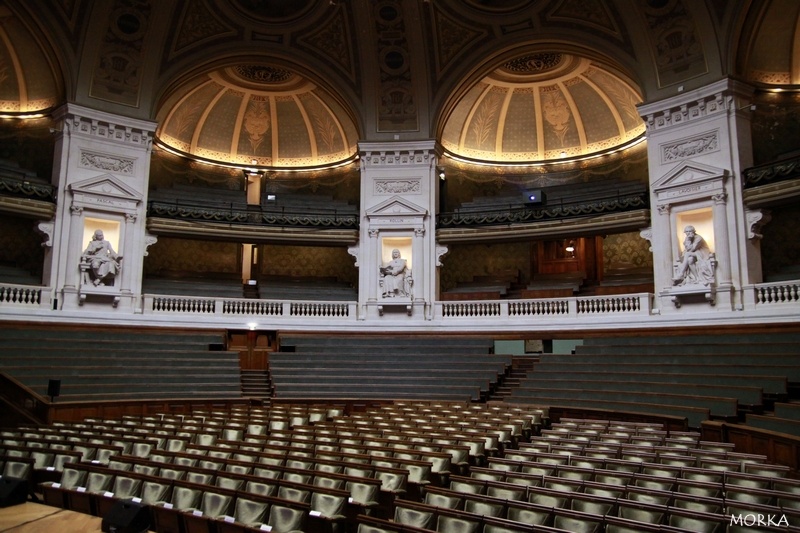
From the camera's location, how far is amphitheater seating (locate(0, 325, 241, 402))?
14.0m

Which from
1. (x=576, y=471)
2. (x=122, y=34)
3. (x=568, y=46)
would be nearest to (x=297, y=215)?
(x=122, y=34)

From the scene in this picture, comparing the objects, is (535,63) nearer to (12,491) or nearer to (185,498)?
(185,498)

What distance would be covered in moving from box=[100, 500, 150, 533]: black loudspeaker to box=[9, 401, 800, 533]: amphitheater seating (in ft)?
0.97

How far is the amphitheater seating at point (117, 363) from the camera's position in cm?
1396

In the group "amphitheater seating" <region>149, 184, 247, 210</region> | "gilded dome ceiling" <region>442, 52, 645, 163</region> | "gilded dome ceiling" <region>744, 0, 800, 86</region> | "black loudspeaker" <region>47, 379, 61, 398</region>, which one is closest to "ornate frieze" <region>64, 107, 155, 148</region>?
"amphitheater seating" <region>149, 184, 247, 210</region>

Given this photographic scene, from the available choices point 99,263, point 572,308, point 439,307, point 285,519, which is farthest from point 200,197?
point 285,519

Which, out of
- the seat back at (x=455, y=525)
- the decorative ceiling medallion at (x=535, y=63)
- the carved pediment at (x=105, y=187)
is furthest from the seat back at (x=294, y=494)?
the decorative ceiling medallion at (x=535, y=63)

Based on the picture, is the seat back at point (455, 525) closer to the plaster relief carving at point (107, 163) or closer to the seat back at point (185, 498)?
the seat back at point (185, 498)

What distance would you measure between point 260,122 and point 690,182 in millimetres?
16310

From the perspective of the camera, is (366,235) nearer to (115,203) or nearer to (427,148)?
(427,148)

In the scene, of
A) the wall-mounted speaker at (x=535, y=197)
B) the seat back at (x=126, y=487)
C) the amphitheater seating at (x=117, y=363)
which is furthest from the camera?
the wall-mounted speaker at (x=535, y=197)

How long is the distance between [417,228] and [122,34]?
10.9 metres

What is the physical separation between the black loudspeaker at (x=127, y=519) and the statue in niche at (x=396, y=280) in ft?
47.2

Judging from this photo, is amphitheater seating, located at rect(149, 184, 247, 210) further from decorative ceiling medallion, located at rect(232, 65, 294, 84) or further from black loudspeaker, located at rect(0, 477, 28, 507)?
black loudspeaker, located at rect(0, 477, 28, 507)
